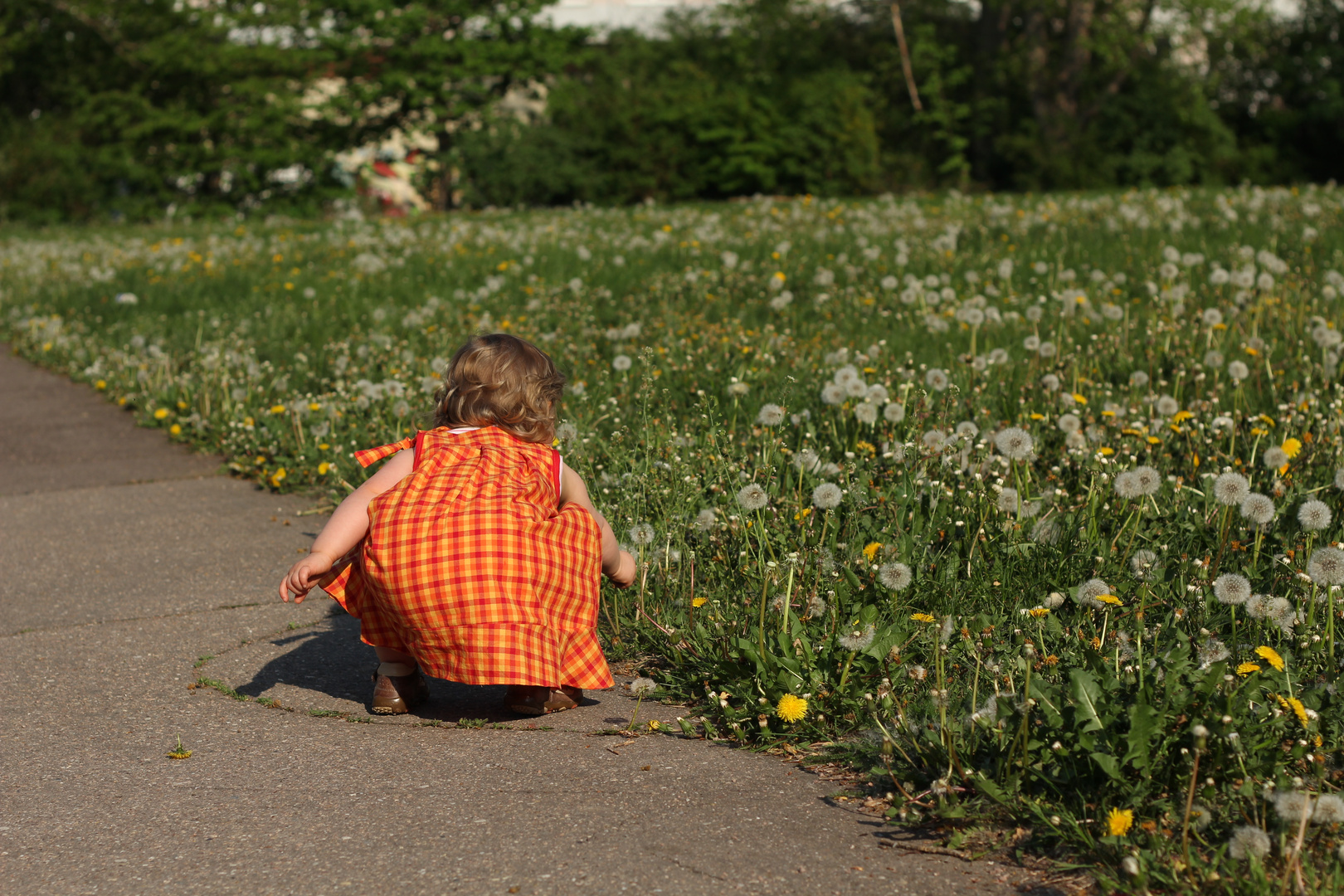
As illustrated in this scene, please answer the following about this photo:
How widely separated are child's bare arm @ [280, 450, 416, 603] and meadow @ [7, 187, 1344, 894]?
0.83 m

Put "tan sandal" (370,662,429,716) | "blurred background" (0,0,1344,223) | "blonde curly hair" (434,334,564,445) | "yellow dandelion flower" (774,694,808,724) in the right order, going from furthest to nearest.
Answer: "blurred background" (0,0,1344,223) → "blonde curly hair" (434,334,564,445) → "tan sandal" (370,662,429,716) → "yellow dandelion flower" (774,694,808,724)

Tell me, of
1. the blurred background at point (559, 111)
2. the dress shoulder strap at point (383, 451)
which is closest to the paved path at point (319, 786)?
the dress shoulder strap at point (383, 451)

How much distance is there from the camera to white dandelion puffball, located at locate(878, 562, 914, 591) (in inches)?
136

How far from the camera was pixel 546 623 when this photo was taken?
10.6ft

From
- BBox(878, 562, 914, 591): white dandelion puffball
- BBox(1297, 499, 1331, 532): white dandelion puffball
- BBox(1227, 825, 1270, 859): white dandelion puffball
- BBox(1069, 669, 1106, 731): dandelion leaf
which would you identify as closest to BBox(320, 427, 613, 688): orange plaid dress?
BBox(878, 562, 914, 591): white dandelion puffball

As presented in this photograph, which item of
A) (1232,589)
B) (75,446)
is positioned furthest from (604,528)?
(75,446)

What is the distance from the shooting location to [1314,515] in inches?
145

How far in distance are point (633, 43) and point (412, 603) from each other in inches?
1189

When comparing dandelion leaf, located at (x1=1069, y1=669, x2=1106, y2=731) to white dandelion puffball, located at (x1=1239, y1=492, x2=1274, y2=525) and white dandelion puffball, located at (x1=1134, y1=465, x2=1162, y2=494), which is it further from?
white dandelion puffball, located at (x1=1134, y1=465, x2=1162, y2=494)

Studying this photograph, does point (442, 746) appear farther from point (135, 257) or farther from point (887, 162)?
point (887, 162)

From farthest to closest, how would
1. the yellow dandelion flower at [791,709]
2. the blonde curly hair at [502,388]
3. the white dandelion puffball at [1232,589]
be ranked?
the blonde curly hair at [502,388], the white dandelion puffball at [1232,589], the yellow dandelion flower at [791,709]

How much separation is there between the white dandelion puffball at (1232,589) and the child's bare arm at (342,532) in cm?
214

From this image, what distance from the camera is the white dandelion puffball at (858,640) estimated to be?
10.4 ft

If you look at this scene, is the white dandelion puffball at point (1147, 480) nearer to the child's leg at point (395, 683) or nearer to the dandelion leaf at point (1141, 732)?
the dandelion leaf at point (1141, 732)
